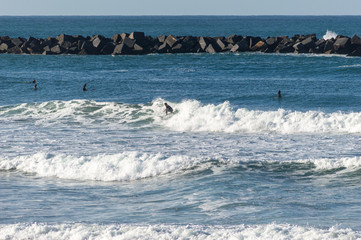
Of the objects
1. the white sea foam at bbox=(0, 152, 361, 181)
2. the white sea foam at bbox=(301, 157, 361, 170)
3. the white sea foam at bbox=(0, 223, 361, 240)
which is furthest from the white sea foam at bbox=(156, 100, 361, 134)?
A: the white sea foam at bbox=(0, 223, 361, 240)

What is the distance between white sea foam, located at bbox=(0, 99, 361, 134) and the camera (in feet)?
71.8

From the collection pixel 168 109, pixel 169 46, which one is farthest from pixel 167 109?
pixel 169 46

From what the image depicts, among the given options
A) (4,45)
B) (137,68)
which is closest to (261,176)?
(137,68)

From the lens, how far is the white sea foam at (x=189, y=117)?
21875 millimetres

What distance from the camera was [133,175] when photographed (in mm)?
16391

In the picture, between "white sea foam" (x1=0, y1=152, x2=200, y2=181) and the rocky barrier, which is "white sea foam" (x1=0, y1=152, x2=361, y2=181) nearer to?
"white sea foam" (x1=0, y1=152, x2=200, y2=181)

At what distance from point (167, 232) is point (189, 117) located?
12.4 m

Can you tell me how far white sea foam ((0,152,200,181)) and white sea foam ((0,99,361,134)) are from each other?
5429 mm

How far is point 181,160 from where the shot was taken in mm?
17047

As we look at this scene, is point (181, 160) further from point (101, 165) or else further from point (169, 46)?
point (169, 46)

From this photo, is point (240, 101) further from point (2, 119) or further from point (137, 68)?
point (137, 68)

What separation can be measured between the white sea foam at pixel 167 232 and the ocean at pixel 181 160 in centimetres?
3

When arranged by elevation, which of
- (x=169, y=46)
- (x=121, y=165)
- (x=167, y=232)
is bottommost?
(x=121, y=165)

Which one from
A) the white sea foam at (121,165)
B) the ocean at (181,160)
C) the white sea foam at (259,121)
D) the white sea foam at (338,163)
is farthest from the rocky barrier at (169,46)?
the white sea foam at (121,165)
